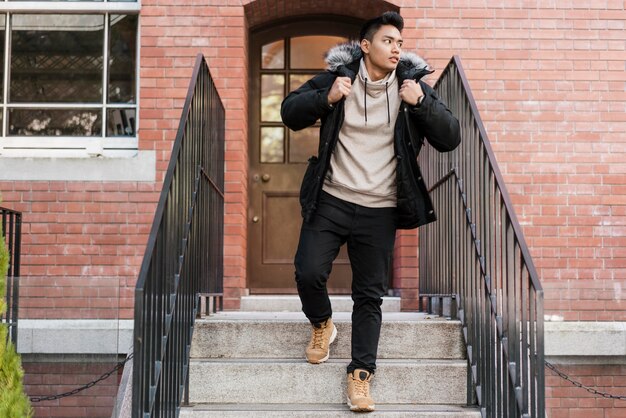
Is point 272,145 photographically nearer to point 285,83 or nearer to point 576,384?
point 285,83

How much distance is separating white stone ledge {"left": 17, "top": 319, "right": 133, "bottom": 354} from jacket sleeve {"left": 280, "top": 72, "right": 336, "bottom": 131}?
2145 millimetres

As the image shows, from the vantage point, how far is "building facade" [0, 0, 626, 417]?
20.3ft

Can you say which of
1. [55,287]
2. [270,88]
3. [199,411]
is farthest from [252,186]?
[199,411]

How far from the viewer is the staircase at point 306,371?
4.12 m

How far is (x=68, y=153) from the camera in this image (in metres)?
6.43

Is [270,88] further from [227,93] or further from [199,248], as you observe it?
[199,248]

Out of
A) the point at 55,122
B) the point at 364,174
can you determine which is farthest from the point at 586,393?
the point at 55,122

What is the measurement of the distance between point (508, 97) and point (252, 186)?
2.17 meters

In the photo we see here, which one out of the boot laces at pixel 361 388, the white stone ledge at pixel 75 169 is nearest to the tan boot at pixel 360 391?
the boot laces at pixel 361 388

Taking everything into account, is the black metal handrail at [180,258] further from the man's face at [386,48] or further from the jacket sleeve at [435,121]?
the jacket sleeve at [435,121]

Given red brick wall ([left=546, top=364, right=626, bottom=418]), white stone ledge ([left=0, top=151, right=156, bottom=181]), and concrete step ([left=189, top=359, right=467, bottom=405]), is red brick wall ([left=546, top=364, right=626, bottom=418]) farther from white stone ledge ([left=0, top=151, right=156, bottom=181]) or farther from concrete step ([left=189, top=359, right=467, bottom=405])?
white stone ledge ([left=0, top=151, right=156, bottom=181])

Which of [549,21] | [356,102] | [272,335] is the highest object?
[549,21]

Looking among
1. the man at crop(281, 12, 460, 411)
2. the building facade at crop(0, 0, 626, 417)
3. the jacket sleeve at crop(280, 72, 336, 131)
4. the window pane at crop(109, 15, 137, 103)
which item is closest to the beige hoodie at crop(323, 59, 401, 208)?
the man at crop(281, 12, 460, 411)

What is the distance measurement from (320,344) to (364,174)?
945mm
